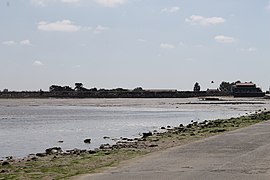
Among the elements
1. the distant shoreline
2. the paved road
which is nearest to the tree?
the distant shoreline

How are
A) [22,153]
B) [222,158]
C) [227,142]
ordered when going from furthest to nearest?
[22,153], [227,142], [222,158]

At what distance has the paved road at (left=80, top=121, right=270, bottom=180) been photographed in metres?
13.6

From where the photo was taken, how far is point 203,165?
610 inches

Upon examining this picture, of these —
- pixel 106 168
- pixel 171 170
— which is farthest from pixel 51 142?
pixel 171 170

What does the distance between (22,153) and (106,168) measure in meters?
10.6

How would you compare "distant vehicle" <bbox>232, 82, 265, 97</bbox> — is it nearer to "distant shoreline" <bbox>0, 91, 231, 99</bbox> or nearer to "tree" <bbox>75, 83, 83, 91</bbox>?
"distant shoreline" <bbox>0, 91, 231, 99</bbox>

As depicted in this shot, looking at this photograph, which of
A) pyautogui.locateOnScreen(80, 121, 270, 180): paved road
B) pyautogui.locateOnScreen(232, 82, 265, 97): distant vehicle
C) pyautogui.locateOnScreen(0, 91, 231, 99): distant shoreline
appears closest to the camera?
pyautogui.locateOnScreen(80, 121, 270, 180): paved road

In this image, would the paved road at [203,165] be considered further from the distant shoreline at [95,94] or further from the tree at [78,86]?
the tree at [78,86]

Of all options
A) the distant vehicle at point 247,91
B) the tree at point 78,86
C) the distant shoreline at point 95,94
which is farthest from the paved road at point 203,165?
the tree at point 78,86

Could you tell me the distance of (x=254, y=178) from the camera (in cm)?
1313

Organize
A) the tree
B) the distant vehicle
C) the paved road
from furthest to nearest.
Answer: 1. the tree
2. the distant vehicle
3. the paved road

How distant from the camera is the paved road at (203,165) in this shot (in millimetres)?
13555

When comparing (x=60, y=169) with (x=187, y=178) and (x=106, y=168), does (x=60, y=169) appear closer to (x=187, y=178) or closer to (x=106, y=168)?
(x=106, y=168)

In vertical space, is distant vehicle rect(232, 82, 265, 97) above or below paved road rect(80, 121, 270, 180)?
above
